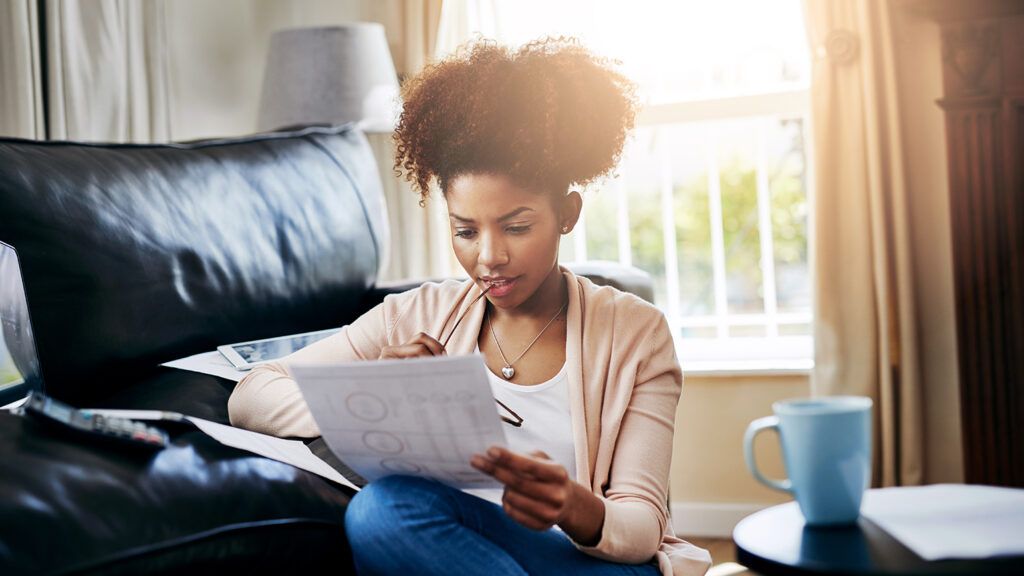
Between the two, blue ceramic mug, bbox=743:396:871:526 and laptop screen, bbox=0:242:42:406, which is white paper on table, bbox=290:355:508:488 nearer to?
blue ceramic mug, bbox=743:396:871:526

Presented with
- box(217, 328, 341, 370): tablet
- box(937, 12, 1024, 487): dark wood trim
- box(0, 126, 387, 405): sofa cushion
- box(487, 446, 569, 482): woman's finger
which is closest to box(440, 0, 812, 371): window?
box(937, 12, 1024, 487): dark wood trim

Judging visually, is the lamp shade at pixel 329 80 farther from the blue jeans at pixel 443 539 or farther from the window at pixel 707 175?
the blue jeans at pixel 443 539

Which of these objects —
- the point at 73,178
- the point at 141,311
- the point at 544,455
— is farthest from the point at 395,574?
the point at 73,178

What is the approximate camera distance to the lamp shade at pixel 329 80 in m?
2.55

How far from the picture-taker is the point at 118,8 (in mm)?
2463

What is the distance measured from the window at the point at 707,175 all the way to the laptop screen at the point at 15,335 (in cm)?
181

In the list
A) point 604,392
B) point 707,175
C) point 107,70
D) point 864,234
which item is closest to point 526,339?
point 604,392

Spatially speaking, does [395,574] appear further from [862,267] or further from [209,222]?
[862,267]

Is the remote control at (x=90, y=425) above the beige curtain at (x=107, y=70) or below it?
below

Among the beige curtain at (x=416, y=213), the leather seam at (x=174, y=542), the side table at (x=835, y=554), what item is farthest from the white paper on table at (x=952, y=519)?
the beige curtain at (x=416, y=213)

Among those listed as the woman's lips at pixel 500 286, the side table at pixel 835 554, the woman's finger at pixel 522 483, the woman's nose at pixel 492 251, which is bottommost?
the side table at pixel 835 554

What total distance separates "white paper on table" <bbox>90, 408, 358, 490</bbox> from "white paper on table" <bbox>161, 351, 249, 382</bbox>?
19 centimetres

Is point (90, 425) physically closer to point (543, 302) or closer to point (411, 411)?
point (411, 411)

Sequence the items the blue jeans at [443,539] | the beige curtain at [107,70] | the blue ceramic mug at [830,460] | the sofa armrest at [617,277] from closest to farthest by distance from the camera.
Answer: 1. the blue ceramic mug at [830,460]
2. the blue jeans at [443,539]
3. the sofa armrest at [617,277]
4. the beige curtain at [107,70]
